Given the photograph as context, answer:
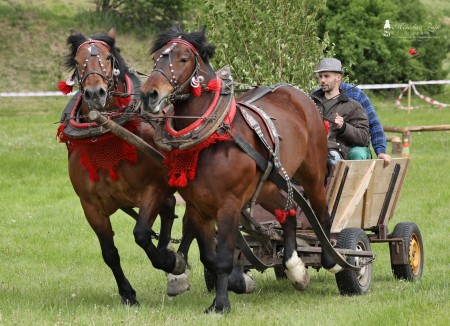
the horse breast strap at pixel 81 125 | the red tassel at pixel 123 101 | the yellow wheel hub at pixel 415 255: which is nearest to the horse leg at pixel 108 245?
the horse breast strap at pixel 81 125

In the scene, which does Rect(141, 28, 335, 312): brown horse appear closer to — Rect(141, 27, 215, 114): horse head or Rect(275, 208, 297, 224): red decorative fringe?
Rect(141, 27, 215, 114): horse head

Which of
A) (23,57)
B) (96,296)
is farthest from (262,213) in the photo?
(23,57)

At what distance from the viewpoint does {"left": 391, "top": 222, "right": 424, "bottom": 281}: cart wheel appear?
29.8ft

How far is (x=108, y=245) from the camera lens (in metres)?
8.04

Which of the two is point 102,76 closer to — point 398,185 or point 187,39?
point 187,39

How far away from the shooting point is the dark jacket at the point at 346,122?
903 centimetres

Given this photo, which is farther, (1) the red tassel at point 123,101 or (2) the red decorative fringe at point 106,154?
(1) the red tassel at point 123,101

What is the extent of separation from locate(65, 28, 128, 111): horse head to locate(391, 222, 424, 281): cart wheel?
295 centimetres

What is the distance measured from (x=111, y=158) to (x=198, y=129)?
1000 mm

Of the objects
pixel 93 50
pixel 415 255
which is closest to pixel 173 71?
pixel 93 50

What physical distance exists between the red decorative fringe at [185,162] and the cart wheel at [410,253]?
2.70 m

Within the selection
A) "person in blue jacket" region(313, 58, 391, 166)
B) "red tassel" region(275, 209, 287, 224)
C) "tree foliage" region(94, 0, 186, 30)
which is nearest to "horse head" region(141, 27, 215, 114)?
"red tassel" region(275, 209, 287, 224)

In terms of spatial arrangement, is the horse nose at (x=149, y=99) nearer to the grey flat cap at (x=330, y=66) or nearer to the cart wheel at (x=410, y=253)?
the grey flat cap at (x=330, y=66)

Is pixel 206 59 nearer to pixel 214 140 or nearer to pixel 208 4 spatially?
pixel 214 140
